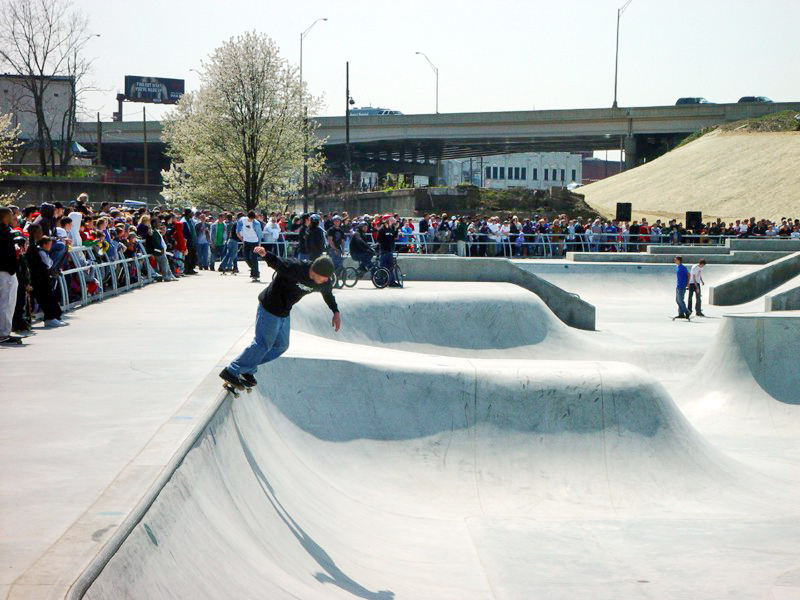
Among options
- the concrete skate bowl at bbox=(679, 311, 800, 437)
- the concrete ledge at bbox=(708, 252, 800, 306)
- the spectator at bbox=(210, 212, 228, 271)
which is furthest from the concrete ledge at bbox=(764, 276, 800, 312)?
the spectator at bbox=(210, 212, 228, 271)

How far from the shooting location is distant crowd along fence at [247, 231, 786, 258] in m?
31.4

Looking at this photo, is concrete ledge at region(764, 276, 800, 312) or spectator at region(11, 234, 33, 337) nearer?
spectator at region(11, 234, 33, 337)

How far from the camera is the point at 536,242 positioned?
3544 cm

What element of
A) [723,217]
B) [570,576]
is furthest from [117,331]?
[723,217]

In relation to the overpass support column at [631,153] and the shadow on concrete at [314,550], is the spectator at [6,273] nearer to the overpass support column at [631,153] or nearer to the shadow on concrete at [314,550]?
the shadow on concrete at [314,550]

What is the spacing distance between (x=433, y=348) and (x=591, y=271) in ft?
48.8

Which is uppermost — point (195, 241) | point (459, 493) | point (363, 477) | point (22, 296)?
point (195, 241)

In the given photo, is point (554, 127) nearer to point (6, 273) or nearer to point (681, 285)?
point (681, 285)

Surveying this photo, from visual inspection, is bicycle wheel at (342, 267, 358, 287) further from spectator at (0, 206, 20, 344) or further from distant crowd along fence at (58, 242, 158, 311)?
spectator at (0, 206, 20, 344)

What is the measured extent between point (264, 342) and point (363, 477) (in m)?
2.61

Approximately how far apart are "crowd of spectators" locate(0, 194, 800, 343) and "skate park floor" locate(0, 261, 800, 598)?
3.22 feet

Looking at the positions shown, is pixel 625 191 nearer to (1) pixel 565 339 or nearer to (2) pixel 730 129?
(2) pixel 730 129

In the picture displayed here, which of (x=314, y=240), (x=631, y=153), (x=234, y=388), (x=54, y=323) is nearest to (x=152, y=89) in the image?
(x=631, y=153)

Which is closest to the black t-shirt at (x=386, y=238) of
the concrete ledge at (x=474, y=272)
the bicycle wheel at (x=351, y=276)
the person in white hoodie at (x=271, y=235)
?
the bicycle wheel at (x=351, y=276)
